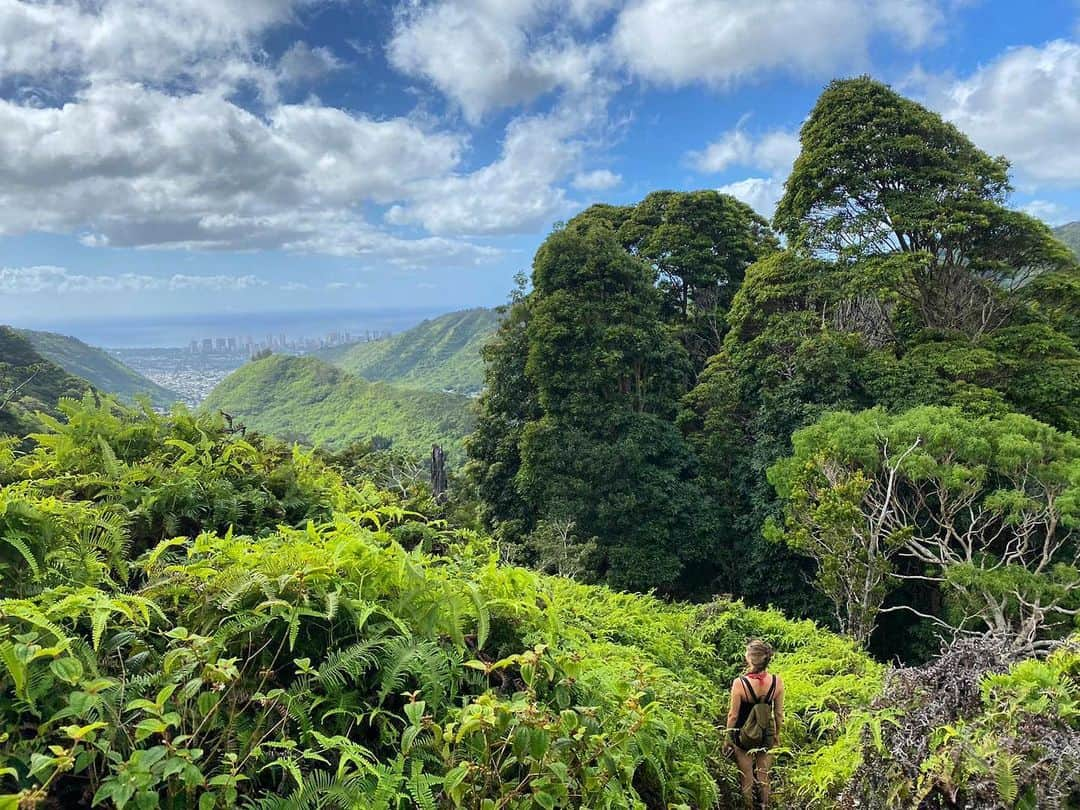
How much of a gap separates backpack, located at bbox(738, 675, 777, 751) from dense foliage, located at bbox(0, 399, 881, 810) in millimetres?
407

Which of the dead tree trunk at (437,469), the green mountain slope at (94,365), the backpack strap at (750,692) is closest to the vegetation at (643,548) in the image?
Result: the backpack strap at (750,692)

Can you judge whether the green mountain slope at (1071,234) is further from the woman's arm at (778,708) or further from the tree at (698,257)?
the woman's arm at (778,708)

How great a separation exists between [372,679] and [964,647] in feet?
8.62

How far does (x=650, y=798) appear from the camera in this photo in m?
2.53

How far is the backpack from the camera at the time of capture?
11.7ft

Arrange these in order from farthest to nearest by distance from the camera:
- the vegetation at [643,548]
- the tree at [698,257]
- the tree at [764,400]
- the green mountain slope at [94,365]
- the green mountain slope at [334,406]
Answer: the green mountain slope at [94,365]
the green mountain slope at [334,406]
the tree at [698,257]
the tree at [764,400]
the vegetation at [643,548]

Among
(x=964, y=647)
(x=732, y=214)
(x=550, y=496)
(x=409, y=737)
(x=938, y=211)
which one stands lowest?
(x=550, y=496)

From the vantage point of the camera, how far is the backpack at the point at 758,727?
3.56m

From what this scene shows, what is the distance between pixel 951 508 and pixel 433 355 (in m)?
155

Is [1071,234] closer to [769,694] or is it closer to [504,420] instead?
[504,420]

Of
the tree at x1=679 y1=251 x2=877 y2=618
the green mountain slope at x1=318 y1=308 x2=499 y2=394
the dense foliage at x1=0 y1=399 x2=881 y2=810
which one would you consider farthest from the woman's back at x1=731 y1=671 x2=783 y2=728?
the green mountain slope at x1=318 y1=308 x2=499 y2=394

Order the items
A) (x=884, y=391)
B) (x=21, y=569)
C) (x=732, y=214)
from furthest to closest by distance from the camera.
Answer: (x=732, y=214), (x=884, y=391), (x=21, y=569)

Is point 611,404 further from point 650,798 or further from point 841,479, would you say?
point 650,798


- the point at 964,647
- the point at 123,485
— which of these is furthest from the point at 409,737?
the point at 964,647
